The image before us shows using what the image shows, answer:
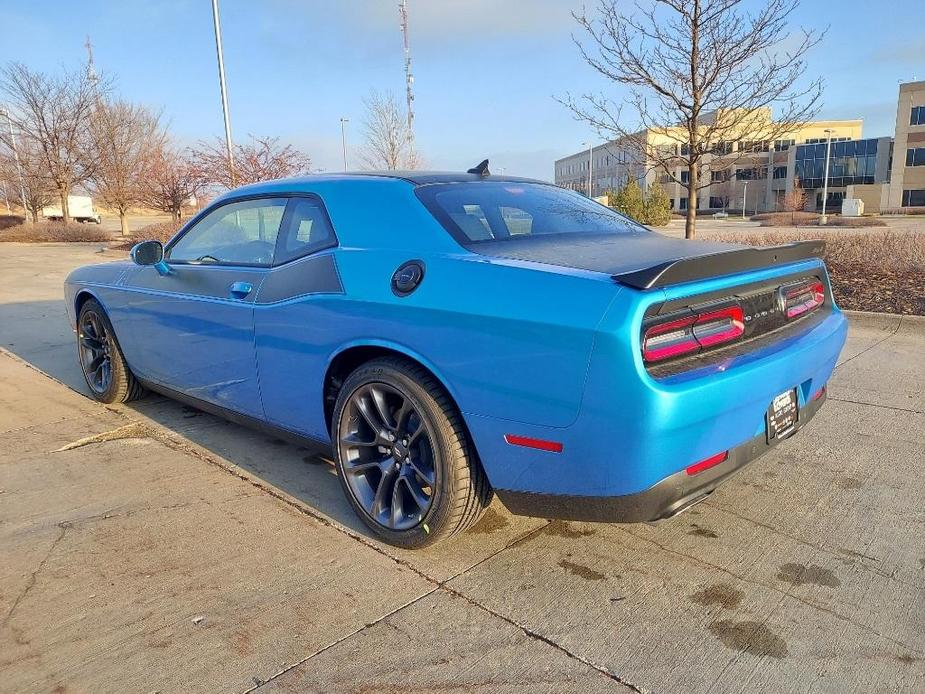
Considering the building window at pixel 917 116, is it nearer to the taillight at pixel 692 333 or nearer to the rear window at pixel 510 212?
the rear window at pixel 510 212

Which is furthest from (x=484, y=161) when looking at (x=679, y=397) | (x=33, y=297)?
(x=33, y=297)

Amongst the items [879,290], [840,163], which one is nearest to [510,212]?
[879,290]

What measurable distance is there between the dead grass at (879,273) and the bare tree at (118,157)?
22.6 meters

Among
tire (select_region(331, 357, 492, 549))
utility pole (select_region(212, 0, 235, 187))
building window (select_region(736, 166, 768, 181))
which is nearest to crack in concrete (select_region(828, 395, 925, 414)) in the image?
tire (select_region(331, 357, 492, 549))

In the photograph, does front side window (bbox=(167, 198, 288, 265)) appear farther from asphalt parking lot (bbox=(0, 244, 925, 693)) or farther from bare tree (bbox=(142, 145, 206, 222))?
bare tree (bbox=(142, 145, 206, 222))

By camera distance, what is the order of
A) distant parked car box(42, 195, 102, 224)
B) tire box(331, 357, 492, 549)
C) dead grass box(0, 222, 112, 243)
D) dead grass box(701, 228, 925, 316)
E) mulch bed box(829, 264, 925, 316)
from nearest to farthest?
1. tire box(331, 357, 492, 549)
2. mulch bed box(829, 264, 925, 316)
3. dead grass box(701, 228, 925, 316)
4. dead grass box(0, 222, 112, 243)
5. distant parked car box(42, 195, 102, 224)

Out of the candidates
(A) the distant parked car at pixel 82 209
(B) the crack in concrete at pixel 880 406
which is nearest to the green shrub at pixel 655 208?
(B) the crack in concrete at pixel 880 406

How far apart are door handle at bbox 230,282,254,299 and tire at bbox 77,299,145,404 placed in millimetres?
1655

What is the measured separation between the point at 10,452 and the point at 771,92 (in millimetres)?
8904

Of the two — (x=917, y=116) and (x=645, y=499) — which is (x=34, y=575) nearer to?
(x=645, y=499)

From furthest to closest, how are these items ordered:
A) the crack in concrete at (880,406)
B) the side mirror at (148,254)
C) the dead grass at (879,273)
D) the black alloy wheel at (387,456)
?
the dead grass at (879,273), the crack in concrete at (880,406), the side mirror at (148,254), the black alloy wheel at (387,456)

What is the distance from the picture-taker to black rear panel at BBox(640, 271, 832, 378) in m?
2.14

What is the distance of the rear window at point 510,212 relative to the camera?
2.78 metres

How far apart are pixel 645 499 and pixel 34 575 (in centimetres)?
226
